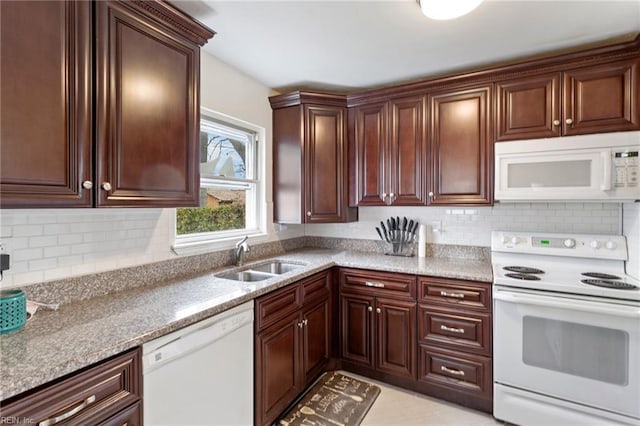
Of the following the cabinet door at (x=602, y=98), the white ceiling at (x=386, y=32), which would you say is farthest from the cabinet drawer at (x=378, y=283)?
the white ceiling at (x=386, y=32)

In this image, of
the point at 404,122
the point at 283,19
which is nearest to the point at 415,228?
the point at 404,122

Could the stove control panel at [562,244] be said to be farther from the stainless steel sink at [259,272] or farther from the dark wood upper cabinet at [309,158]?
the stainless steel sink at [259,272]

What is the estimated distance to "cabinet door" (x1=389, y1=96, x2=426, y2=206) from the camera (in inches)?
103

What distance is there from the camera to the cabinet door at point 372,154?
9.07ft

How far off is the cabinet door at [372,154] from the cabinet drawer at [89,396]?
2136 millimetres

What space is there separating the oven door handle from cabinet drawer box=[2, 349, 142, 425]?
200 cm

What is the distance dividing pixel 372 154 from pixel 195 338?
6.80 feet

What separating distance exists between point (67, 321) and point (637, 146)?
10.2 feet

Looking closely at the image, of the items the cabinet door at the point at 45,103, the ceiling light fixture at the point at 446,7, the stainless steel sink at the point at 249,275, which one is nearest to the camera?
the cabinet door at the point at 45,103

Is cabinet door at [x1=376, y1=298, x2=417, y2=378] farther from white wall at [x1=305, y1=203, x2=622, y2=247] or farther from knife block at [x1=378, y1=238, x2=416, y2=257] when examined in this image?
white wall at [x1=305, y1=203, x2=622, y2=247]

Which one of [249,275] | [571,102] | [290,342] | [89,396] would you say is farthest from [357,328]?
[571,102]

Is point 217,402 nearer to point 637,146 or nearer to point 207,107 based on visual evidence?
point 207,107

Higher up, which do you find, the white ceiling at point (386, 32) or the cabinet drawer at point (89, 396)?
the white ceiling at point (386, 32)

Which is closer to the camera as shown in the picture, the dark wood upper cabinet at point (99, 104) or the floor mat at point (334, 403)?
the dark wood upper cabinet at point (99, 104)
